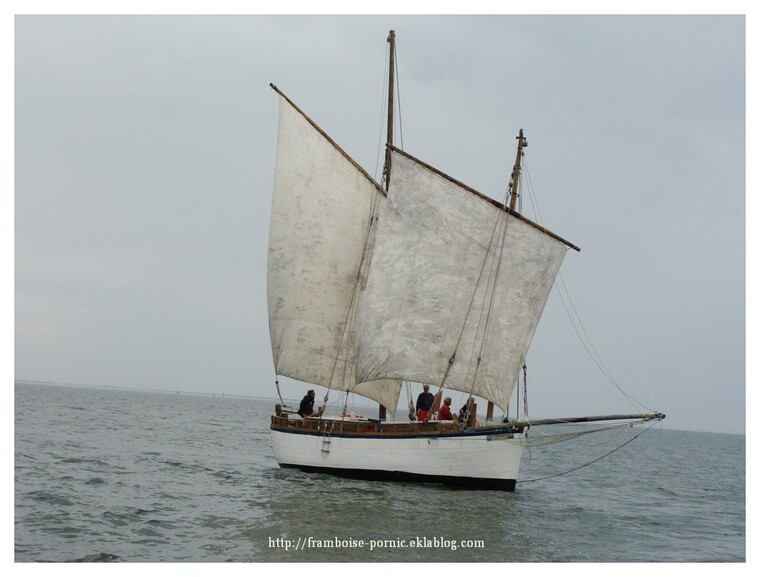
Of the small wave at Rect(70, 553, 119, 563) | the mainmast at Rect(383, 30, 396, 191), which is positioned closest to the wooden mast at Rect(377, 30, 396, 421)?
the mainmast at Rect(383, 30, 396, 191)

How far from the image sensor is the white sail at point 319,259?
27594 mm

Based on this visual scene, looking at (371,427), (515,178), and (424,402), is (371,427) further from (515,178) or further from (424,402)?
(515,178)

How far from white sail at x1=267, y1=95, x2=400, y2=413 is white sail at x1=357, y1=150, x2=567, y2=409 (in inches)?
104

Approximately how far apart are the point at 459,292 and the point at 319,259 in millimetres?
5627

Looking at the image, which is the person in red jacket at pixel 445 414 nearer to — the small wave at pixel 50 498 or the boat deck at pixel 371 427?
the boat deck at pixel 371 427

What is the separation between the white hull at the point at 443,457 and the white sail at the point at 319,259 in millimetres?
3307

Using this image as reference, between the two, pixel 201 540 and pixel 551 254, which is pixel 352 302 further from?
pixel 201 540

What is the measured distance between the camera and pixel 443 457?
23.1m

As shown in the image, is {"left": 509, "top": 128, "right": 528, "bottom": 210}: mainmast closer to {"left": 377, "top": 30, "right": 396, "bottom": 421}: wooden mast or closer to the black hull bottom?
{"left": 377, "top": 30, "right": 396, "bottom": 421}: wooden mast

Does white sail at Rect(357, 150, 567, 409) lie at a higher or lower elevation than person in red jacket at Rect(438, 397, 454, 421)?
higher

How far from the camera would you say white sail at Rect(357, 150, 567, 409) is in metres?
24.9

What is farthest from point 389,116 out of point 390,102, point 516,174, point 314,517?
point 314,517

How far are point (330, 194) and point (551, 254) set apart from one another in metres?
8.31

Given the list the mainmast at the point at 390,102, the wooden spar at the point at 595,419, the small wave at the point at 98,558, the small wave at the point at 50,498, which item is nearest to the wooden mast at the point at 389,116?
the mainmast at the point at 390,102
